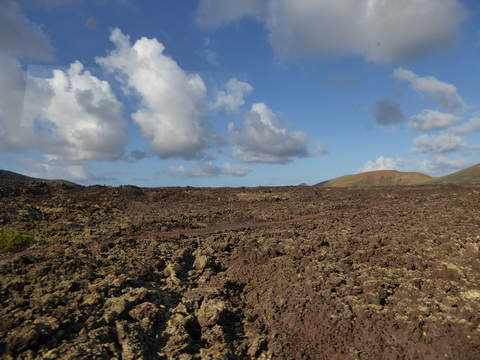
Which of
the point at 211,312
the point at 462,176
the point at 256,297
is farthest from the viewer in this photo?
the point at 462,176

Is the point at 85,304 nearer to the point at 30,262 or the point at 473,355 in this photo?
the point at 30,262

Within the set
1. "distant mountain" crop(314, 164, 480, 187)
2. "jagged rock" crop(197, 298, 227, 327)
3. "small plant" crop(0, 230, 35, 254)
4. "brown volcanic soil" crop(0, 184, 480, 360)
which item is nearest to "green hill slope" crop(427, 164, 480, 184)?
"distant mountain" crop(314, 164, 480, 187)

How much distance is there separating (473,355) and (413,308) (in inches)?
59.1

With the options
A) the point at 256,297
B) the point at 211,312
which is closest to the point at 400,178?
the point at 256,297

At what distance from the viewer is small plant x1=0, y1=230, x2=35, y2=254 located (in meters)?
13.2

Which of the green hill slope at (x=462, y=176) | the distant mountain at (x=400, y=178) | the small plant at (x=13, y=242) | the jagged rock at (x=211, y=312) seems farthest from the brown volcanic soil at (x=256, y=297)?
the green hill slope at (x=462, y=176)

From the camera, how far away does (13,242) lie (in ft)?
44.5

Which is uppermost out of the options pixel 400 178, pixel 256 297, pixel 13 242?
pixel 400 178

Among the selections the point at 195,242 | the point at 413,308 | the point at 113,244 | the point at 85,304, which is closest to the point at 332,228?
the point at 195,242

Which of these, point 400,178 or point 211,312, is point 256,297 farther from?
point 400,178

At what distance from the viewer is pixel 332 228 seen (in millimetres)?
15172

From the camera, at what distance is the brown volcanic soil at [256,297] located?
6461mm

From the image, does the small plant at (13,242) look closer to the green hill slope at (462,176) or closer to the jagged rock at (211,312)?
the jagged rock at (211,312)

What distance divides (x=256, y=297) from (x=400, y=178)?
2995 inches
